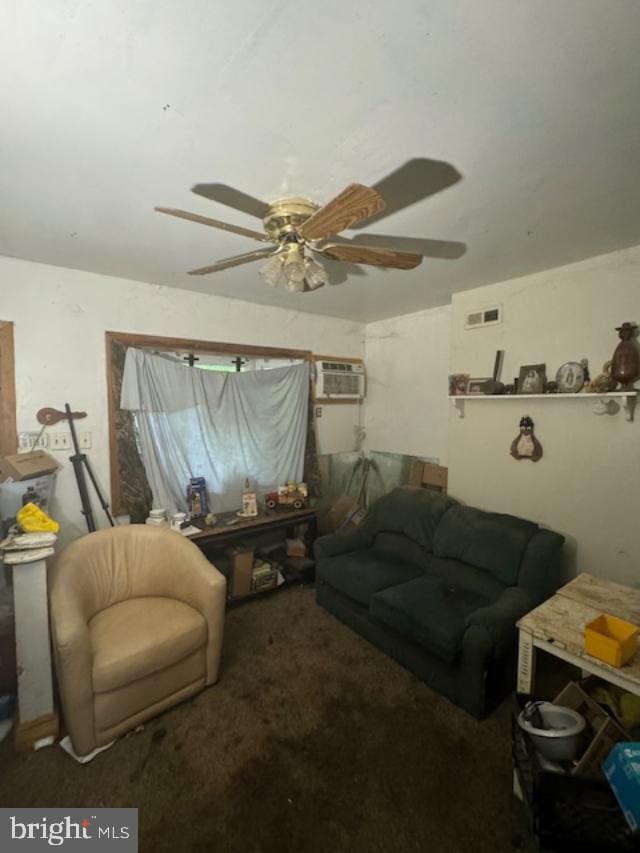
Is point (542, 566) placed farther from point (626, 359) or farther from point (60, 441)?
point (60, 441)

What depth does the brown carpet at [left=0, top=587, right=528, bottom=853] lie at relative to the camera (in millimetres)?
1344

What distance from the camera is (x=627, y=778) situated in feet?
3.58

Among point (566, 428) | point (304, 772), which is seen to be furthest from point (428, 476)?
point (304, 772)

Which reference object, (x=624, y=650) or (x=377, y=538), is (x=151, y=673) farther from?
(x=624, y=650)

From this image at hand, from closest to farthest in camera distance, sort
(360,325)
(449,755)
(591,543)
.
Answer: (449,755), (591,543), (360,325)

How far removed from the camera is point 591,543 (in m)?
2.29

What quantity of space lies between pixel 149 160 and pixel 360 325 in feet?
9.68

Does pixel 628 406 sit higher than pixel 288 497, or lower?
higher

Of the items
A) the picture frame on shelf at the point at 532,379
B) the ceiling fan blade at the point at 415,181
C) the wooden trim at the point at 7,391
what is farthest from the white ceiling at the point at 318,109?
the picture frame on shelf at the point at 532,379

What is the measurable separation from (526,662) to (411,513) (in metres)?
1.36

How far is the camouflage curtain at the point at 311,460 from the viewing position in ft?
11.9

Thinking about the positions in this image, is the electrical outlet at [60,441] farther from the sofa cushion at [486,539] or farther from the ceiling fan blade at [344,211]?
the sofa cushion at [486,539]

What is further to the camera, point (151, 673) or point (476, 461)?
point (476, 461)

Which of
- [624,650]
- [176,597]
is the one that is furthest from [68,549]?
[624,650]
